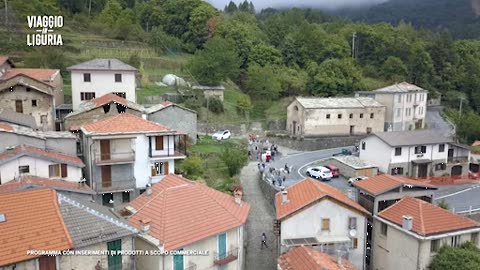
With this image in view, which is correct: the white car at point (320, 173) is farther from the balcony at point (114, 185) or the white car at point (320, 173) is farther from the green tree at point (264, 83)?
the green tree at point (264, 83)

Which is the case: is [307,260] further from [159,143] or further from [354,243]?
[159,143]

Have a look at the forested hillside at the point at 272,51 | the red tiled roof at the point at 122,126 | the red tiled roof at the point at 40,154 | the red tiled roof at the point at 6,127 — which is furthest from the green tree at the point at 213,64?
the red tiled roof at the point at 6,127

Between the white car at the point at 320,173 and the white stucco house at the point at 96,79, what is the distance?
22.4 metres

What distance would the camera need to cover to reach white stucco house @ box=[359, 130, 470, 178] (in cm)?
4538

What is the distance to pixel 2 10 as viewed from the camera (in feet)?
224

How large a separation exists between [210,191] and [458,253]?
608 inches

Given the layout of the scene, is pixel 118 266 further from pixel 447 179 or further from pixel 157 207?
pixel 447 179

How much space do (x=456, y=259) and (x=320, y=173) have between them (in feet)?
59.0

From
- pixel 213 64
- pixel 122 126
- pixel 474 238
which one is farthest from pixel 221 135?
pixel 474 238

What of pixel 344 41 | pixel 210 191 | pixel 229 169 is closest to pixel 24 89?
pixel 229 169

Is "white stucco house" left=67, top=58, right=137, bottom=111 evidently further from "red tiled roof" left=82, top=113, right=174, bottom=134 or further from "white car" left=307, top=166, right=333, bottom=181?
"white car" left=307, top=166, right=333, bottom=181

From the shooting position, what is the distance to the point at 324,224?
2692 centimetres

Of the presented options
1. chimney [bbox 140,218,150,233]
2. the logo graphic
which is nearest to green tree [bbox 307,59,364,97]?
the logo graphic

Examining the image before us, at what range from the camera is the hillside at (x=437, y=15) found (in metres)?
110
